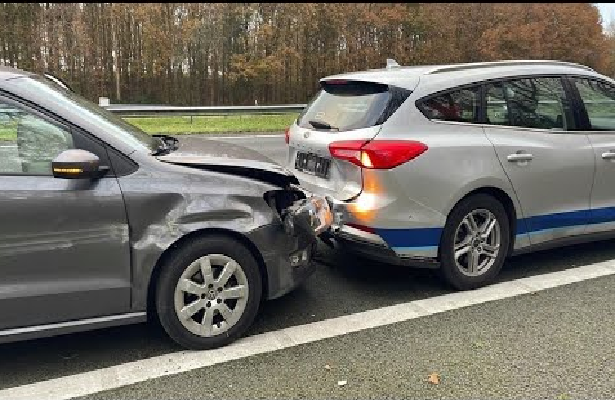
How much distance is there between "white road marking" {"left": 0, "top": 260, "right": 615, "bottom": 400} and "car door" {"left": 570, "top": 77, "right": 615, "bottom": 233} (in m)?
0.45

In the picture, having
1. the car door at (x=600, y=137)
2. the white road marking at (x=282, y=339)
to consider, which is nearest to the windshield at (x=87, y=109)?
the white road marking at (x=282, y=339)

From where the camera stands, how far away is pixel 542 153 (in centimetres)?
424

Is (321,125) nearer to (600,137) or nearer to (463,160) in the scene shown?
(463,160)

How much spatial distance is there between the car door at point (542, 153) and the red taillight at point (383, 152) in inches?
27.8

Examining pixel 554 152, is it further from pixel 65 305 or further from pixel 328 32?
pixel 328 32

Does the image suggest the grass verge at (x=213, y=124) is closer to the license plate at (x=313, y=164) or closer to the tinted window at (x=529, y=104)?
the license plate at (x=313, y=164)

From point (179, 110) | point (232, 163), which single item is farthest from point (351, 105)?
point (179, 110)

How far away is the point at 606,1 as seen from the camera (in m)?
29.9

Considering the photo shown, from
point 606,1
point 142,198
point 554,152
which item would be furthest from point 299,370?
point 606,1

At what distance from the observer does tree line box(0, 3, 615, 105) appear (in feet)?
73.9

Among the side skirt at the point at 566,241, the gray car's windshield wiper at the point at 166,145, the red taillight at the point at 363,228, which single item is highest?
the gray car's windshield wiper at the point at 166,145

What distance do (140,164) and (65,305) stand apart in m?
0.86

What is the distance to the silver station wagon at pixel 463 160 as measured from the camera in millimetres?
3820

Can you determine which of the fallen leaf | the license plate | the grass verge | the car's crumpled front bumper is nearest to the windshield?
the car's crumpled front bumper
